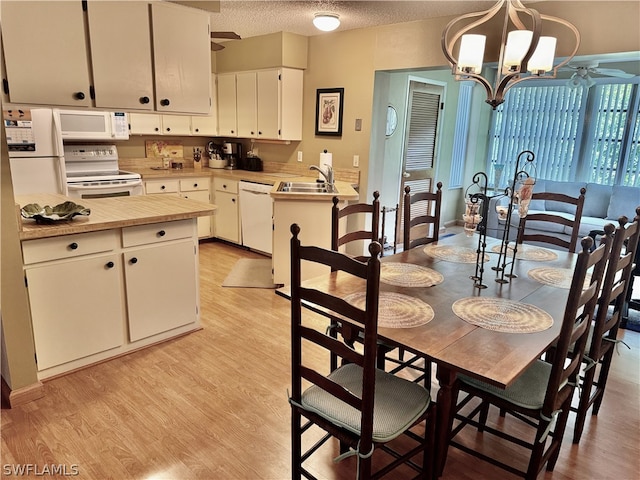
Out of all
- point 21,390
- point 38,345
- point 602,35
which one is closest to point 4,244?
point 38,345

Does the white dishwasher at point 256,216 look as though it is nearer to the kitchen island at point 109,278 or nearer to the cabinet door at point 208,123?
the cabinet door at point 208,123

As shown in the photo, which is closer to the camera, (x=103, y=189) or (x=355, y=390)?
(x=355, y=390)

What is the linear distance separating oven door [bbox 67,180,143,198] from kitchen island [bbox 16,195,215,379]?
43.0 inches

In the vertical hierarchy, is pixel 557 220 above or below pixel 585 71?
below

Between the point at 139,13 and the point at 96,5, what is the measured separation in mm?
259

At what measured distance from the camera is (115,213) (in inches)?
109

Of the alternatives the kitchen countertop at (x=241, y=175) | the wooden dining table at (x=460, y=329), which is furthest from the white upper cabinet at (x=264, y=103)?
the wooden dining table at (x=460, y=329)

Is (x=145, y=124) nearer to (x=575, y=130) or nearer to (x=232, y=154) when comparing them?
(x=232, y=154)

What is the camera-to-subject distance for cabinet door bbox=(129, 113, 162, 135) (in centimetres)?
500

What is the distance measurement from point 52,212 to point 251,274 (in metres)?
2.20

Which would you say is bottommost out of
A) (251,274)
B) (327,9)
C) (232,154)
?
(251,274)

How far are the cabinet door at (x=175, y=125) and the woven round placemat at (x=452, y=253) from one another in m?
3.77

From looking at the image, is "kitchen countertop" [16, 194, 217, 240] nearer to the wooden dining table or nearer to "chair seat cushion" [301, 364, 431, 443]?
the wooden dining table
